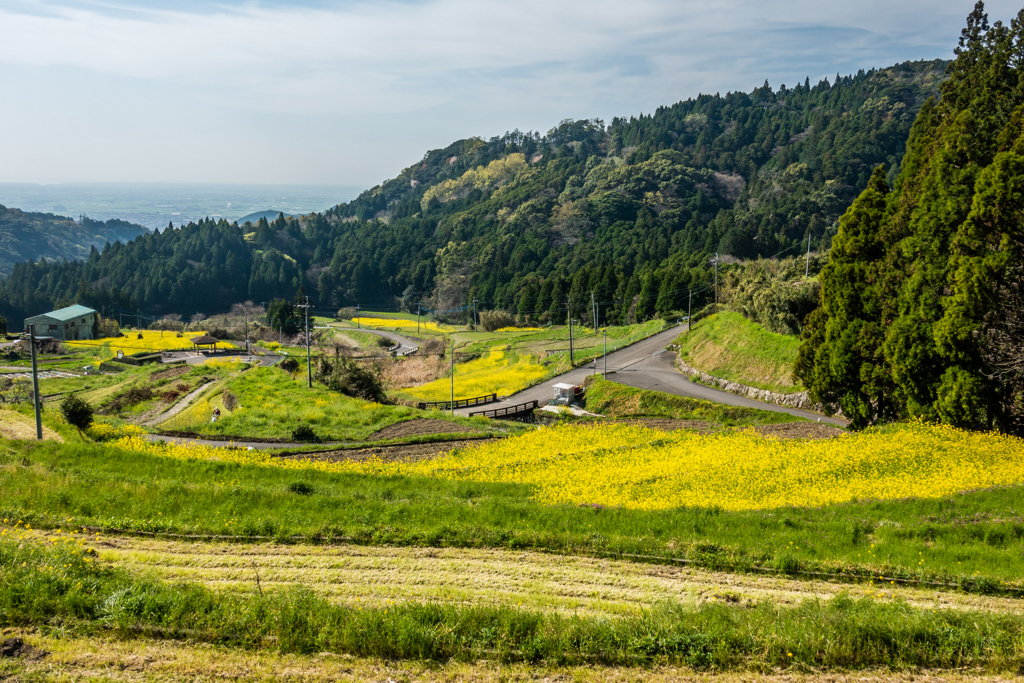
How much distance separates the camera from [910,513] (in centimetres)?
1464

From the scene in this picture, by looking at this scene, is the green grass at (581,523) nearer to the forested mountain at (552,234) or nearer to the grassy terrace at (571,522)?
the grassy terrace at (571,522)

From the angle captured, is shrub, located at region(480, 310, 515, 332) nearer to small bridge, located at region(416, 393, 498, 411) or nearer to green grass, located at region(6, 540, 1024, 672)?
small bridge, located at region(416, 393, 498, 411)

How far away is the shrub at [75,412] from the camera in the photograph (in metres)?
26.3

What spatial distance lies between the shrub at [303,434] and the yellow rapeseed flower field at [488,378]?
15.4 metres

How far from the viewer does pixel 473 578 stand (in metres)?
11.9

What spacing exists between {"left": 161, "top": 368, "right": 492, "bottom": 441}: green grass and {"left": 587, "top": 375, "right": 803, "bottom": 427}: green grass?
9205mm

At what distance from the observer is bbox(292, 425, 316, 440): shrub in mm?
29509

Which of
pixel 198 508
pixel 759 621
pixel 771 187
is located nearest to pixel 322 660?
pixel 759 621

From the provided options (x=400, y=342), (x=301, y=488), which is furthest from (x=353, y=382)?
(x=400, y=342)

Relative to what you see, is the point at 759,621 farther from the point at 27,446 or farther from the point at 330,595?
the point at 27,446

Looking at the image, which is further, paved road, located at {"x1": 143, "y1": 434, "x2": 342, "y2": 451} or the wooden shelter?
A: the wooden shelter

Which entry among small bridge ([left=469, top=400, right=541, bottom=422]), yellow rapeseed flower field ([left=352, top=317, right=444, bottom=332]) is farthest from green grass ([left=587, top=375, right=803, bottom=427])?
yellow rapeseed flower field ([left=352, top=317, right=444, bottom=332])

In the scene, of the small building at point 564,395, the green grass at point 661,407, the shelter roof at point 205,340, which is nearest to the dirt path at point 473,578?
the green grass at point 661,407

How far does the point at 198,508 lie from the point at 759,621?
39.7 feet
